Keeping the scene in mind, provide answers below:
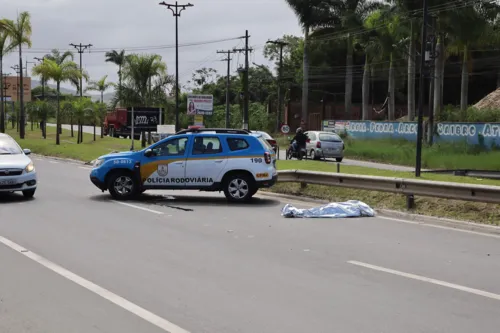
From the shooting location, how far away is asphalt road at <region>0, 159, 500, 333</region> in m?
5.60

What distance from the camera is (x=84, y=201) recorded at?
14172 millimetres

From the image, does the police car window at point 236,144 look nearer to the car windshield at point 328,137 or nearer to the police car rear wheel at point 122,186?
the police car rear wheel at point 122,186

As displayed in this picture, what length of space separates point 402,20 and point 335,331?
123ft

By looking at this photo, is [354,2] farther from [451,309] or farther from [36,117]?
[451,309]

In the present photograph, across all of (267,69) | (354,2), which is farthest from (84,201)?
(267,69)

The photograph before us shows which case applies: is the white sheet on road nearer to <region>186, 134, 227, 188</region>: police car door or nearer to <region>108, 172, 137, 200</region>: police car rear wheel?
<region>186, 134, 227, 188</region>: police car door

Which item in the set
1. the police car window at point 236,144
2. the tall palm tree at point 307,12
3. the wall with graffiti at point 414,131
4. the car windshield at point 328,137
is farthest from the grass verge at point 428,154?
the police car window at point 236,144

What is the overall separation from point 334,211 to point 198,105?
2851cm

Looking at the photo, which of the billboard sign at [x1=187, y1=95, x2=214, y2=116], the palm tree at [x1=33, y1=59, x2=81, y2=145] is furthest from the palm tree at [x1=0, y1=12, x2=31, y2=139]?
the billboard sign at [x1=187, y1=95, x2=214, y2=116]

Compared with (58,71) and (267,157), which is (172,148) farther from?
(58,71)

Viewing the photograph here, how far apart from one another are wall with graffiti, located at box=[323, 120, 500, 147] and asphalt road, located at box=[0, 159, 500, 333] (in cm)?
2092

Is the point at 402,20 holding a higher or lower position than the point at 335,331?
higher

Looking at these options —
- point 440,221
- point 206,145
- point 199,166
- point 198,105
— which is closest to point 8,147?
point 199,166

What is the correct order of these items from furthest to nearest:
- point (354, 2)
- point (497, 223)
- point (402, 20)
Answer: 1. point (354, 2)
2. point (402, 20)
3. point (497, 223)
